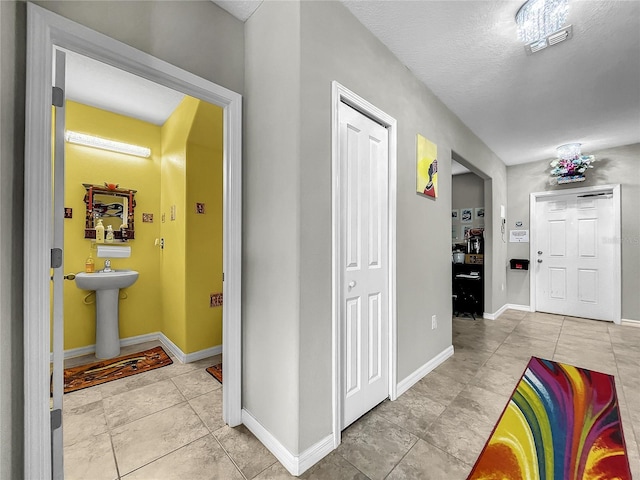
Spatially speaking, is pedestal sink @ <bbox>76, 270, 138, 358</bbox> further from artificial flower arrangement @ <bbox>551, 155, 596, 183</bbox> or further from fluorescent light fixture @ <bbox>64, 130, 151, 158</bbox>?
artificial flower arrangement @ <bbox>551, 155, 596, 183</bbox>

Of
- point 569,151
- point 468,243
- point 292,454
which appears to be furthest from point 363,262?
point 569,151

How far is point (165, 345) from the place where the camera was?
3236 mm

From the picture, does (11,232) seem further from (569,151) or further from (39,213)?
(569,151)

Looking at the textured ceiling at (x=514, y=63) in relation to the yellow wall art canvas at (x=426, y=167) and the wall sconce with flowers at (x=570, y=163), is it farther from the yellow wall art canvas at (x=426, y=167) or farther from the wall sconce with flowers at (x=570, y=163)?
the yellow wall art canvas at (x=426, y=167)

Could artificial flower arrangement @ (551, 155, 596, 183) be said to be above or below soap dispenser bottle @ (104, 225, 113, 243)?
above

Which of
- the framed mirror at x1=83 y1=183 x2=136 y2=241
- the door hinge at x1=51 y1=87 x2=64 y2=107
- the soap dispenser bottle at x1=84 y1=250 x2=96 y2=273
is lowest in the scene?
the soap dispenser bottle at x1=84 y1=250 x2=96 y2=273

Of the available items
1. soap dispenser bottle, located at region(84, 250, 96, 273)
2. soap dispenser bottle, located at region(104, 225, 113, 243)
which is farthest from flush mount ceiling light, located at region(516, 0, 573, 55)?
soap dispenser bottle, located at region(84, 250, 96, 273)

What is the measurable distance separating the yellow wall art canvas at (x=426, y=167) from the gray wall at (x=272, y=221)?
1.35 metres

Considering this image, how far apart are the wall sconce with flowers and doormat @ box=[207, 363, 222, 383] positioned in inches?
212

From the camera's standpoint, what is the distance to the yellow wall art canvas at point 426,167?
2.40 meters

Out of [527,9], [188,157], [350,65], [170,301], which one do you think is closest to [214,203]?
[188,157]

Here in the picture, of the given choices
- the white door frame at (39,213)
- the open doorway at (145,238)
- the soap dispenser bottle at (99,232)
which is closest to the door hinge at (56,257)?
the white door frame at (39,213)

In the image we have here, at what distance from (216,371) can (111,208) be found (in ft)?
7.25

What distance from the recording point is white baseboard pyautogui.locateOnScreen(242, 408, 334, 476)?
1.43m
